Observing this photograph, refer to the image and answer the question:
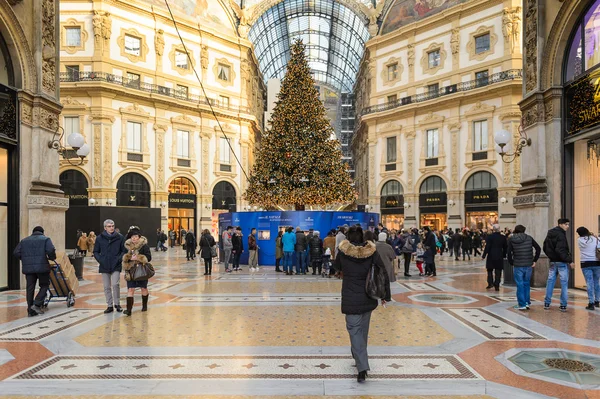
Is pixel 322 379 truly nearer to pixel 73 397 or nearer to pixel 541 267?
pixel 73 397

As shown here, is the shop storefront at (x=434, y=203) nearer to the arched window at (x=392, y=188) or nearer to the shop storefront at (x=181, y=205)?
the arched window at (x=392, y=188)

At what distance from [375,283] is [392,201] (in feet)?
113

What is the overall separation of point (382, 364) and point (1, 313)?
725cm

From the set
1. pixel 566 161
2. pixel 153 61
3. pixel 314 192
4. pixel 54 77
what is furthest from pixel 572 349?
pixel 153 61

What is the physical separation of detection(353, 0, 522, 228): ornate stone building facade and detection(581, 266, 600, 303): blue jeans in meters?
23.4

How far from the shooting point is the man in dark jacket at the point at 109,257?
862 cm

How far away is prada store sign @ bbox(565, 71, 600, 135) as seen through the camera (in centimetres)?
1037

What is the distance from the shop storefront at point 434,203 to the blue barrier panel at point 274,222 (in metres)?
17.1

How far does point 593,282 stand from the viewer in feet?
28.7

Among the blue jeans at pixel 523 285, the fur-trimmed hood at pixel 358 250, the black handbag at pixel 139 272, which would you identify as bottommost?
the blue jeans at pixel 523 285

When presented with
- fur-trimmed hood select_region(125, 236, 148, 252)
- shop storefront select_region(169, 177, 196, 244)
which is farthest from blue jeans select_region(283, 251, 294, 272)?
shop storefront select_region(169, 177, 196, 244)

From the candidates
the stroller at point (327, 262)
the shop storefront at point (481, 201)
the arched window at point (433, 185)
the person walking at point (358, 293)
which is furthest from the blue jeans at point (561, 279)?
the arched window at point (433, 185)

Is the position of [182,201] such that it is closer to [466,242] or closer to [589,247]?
[466,242]

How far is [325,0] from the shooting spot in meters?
49.7
